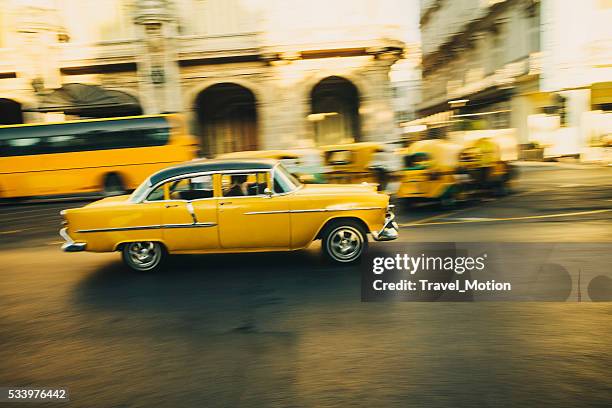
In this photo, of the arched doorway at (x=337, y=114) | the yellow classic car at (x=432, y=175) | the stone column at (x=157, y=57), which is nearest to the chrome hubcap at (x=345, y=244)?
the yellow classic car at (x=432, y=175)

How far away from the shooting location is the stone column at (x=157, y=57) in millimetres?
23625

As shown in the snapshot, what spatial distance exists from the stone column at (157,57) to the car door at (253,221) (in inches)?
756

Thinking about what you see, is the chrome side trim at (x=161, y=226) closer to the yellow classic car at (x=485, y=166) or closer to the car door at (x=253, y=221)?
the car door at (x=253, y=221)

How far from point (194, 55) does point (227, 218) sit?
19.7m

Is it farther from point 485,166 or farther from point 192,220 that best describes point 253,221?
point 485,166

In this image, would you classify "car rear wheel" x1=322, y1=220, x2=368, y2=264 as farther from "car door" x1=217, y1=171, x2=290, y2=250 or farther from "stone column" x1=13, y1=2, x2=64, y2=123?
"stone column" x1=13, y1=2, x2=64, y2=123

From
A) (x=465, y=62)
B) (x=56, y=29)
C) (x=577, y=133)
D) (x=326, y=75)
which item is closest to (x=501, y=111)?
(x=577, y=133)

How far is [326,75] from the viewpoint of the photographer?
24516 mm

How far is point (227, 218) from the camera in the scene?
22.0 feet

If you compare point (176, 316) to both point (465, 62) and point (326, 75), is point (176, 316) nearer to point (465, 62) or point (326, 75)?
point (326, 75)

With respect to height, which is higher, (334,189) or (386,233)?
(334,189)

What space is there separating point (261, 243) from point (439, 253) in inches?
92.1

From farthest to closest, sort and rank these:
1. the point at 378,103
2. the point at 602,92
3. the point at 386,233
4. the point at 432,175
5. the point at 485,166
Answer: the point at 378,103 < the point at 602,92 < the point at 485,166 < the point at 432,175 < the point at 386,233

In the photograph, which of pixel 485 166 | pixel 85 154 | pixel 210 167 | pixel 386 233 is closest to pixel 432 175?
pixel 485 166
